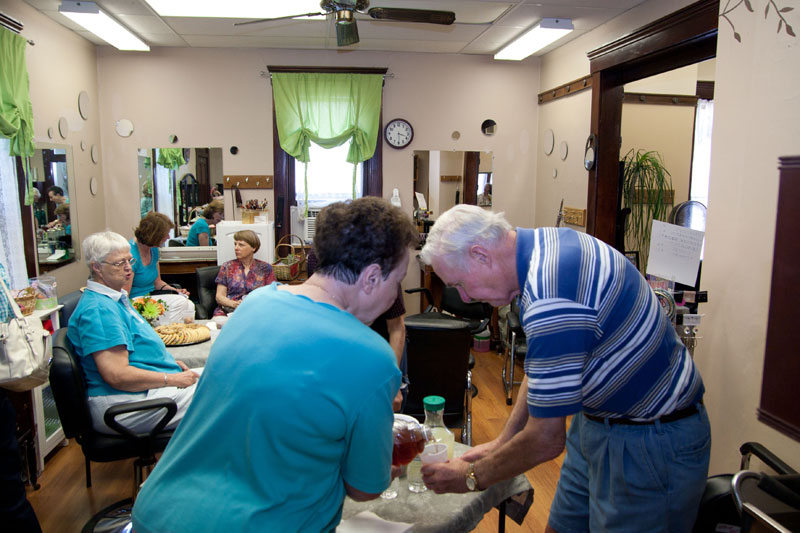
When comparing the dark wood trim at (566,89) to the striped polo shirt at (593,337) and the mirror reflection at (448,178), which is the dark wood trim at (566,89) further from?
the striped polo shirt at (593,337)

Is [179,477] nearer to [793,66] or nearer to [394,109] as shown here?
[793,66]

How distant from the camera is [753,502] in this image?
173 centimetres

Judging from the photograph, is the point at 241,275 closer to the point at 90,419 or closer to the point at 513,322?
the point at 90,419

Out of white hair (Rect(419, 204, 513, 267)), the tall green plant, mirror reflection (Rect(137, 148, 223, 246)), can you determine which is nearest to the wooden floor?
white hair (Rect(419, 204, 513, 267))

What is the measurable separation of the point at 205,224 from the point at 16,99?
2.20 meters

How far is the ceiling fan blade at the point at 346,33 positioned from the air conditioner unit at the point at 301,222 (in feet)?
7.77

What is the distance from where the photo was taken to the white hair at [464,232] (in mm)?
1504

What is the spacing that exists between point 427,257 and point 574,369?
52 centimetres

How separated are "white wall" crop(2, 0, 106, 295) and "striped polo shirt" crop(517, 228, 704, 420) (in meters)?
4.29

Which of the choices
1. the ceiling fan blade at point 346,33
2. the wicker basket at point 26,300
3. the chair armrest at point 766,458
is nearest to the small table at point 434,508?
the chair armrest at point 766,458

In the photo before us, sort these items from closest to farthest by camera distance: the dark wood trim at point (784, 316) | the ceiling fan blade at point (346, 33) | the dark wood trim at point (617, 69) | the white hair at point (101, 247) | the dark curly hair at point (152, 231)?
1. the dark wood trim at point (784, 316)
2. the white hair at point (101, 247)
3. the dark wood trim at point (617, 69)
4. the ceiling fan blade at point (346, 33)
5. the dark curly hair at point (152, 231)

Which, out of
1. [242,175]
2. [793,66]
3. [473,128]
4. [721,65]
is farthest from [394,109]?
[793,66]

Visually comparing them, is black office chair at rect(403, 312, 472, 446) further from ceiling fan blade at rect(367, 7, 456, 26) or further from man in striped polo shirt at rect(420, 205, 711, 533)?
ceiling fan blade at rect(367, 7, 456, 26)

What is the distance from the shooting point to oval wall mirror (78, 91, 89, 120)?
5.04 meters
